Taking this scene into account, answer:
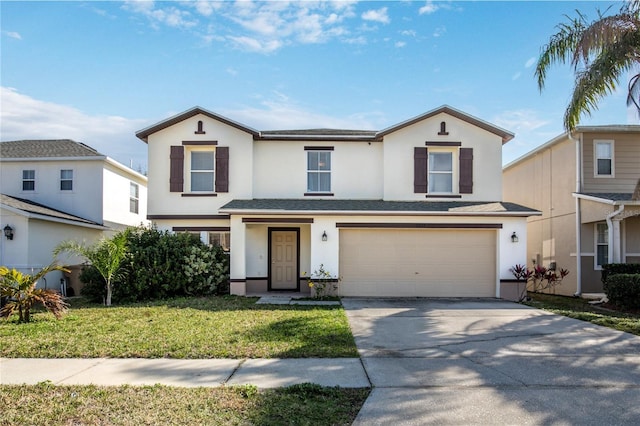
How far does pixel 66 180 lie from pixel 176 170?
18.5 ft

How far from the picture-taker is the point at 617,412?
16.6ft

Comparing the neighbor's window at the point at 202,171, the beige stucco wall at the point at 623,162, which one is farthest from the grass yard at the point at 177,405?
the beige stucco wall at the point at 623,162

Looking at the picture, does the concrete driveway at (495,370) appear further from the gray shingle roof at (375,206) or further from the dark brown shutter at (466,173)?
the dark brown shutter at (466,173)

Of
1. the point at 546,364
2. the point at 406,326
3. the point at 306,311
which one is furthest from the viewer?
the point at 306,311

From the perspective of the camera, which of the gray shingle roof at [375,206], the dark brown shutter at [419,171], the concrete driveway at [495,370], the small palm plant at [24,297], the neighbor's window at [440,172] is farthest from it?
the neighbor's window at [440,172]

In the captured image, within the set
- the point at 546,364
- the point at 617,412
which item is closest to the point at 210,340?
the point at 546,364

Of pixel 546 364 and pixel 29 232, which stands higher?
pixel 29 232

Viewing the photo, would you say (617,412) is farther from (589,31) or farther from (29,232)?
(29,232)

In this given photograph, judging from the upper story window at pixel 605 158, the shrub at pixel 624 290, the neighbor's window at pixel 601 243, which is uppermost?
the upper story window at pixel 605 158

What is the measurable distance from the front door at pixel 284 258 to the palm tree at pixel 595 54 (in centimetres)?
928

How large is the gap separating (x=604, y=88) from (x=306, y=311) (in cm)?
1006

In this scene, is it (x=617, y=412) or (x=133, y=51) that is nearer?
(x=617, y=412)

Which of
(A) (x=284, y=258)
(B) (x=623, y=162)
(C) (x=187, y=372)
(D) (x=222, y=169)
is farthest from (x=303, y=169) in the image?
(B) (x=623, y=162)

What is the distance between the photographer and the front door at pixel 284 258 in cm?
1633
